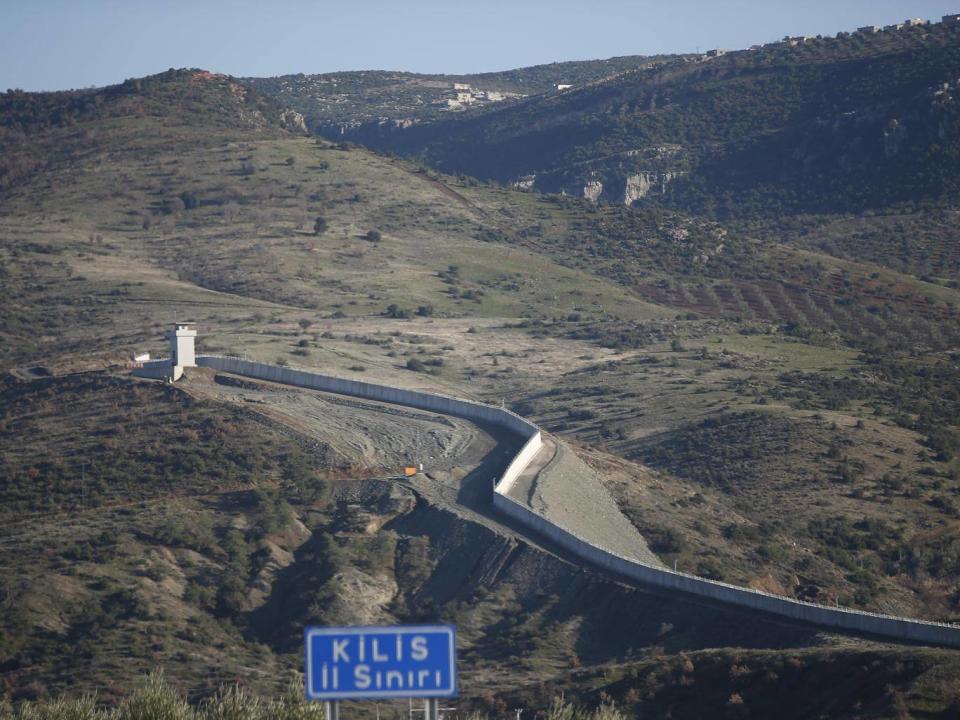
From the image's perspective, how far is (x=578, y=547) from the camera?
4694 centimetres

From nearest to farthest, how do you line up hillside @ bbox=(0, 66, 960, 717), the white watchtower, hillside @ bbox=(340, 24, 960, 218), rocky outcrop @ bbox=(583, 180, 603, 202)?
hillside @ bbox=(0, 66, 960, 717) < the white watchtower < hillside @ bbox=(340, 24, 960, 218) < rocky outcrop @ bbox=(583, 180, 603, 202)

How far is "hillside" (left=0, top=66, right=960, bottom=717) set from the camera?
136ft

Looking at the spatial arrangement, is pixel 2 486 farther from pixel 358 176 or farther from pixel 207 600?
pixel 358 176

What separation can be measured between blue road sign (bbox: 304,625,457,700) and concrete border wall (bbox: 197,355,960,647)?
23.3m

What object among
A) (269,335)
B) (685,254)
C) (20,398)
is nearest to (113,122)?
(685,254)

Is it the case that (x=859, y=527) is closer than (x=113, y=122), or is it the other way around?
(x=859, y=527)

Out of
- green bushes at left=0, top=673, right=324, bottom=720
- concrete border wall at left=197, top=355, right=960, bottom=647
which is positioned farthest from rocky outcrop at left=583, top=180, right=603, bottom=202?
green bushes at left=0, top=673, right=324, bottom=720

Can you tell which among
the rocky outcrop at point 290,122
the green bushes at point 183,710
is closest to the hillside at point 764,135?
the rocky outcrop at point 290,122

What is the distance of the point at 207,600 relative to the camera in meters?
46.4

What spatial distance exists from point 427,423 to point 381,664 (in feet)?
157

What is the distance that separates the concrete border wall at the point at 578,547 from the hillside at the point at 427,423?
0.86m

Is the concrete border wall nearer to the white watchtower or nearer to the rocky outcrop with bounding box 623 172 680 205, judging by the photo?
the white watchtower

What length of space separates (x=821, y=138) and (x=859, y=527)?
114 m

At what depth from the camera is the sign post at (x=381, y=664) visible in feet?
46.1
